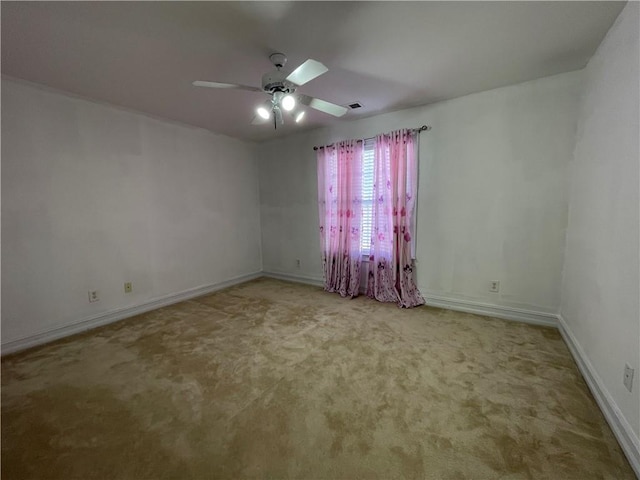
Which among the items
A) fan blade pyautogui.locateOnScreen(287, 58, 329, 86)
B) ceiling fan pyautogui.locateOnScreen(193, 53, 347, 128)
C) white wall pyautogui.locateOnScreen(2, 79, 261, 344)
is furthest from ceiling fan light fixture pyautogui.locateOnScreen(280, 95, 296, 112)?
white wall pyautogui.locateOnScreen(2, 79, 261, 344)

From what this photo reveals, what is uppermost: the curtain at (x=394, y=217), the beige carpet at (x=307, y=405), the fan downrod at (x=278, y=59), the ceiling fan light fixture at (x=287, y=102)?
the fan downrod at (x=278, y=59)

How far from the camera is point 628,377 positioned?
4.41ft

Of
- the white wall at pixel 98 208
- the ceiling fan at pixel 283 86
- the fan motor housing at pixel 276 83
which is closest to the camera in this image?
the ceiling fan at pixel 283 86

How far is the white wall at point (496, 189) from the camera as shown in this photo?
247 cm

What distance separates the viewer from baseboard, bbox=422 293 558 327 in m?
2.61

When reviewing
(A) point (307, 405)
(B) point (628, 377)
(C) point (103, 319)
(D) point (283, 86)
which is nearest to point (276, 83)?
(D) point (283, 86)

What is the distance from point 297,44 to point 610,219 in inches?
91.1

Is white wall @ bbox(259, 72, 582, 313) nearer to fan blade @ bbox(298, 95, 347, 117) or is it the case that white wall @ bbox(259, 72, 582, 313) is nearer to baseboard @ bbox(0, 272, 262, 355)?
fan blade @ bbox(298, 95, 347, 117)

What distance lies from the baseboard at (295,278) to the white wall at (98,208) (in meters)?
0.85

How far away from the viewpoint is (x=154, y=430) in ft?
4.82

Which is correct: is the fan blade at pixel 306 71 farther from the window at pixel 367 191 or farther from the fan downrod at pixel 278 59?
the window at pixel 367 191

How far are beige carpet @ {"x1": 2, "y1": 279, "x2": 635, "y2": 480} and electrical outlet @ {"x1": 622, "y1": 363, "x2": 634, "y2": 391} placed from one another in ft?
0.96

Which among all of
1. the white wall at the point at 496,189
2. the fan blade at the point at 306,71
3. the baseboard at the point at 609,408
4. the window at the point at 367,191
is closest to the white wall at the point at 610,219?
the baseboard at the point at 609,408

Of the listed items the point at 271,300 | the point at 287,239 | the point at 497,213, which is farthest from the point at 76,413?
the point at 497,213
